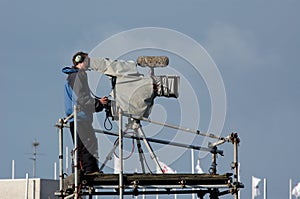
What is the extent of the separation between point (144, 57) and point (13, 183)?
35428 mm

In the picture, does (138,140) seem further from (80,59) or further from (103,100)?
(80,59)

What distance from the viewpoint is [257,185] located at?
2773 inches

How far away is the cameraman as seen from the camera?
22.8m

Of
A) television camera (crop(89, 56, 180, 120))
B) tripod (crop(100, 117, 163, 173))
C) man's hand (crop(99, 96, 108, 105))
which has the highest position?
television camera (crop(89, 56, 180, 120))

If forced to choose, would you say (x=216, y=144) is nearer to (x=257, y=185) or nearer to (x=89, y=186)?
(x=89, y=186)

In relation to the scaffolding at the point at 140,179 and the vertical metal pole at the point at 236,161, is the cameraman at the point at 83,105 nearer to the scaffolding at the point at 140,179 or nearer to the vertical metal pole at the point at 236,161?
the scaffolding at the point at 140,179

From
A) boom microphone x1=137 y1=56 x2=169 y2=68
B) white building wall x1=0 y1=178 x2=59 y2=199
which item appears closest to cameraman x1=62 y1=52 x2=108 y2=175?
boom microphone x1=137 y1=56 x2=169 y2=68

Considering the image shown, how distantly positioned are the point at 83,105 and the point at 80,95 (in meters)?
0.22

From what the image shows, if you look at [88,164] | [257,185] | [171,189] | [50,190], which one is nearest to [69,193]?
[88,164]

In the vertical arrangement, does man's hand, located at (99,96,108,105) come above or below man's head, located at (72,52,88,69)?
below

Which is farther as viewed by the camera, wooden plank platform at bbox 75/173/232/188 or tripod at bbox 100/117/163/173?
tripod at bbox 100/117/163/173

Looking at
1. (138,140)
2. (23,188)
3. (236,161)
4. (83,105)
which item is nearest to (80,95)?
(83,105)

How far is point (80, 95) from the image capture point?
901 inches

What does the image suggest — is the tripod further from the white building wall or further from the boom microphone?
the white building wall
